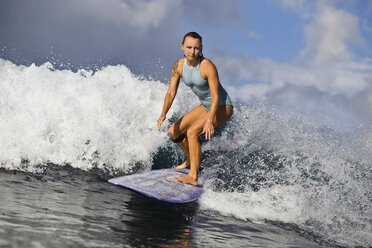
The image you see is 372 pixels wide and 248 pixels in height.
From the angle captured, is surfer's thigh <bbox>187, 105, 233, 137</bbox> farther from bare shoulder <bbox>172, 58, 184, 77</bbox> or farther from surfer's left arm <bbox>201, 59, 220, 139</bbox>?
bare shoulder <bbox>172, 58, 184, 77</bbox>

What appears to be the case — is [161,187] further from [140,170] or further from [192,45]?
[140,170]

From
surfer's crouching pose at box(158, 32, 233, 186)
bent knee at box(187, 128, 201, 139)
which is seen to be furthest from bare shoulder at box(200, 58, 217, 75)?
bent knee at box(187, 128, 201, 139)

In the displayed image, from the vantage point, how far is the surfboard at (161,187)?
4609mm

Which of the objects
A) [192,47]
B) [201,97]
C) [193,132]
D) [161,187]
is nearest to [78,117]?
[201,97]

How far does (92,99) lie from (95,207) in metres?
5.24

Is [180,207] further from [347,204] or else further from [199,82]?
[347,204]

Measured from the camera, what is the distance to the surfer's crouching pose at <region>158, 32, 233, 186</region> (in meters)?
5.01

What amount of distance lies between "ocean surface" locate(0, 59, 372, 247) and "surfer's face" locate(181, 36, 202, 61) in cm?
184

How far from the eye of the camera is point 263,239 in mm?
3943

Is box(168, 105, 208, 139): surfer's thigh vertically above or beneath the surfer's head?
beneath

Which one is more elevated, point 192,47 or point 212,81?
point 192,47

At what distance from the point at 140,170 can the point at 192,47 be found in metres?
3.32

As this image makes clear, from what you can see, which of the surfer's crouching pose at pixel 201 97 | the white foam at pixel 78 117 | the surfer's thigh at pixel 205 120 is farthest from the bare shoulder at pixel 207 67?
the white foam at pixel 78 117

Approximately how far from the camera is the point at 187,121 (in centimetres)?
564
